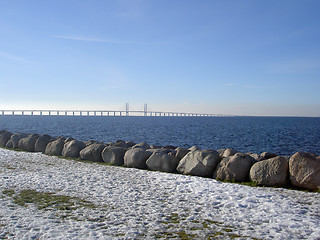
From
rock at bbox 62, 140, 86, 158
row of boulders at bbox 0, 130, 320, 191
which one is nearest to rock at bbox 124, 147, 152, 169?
row of boulders at bbox 0, 130, 320, 191

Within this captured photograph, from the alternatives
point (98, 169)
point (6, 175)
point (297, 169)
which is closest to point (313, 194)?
point (297, 169)

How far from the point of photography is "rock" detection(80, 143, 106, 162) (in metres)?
12.5

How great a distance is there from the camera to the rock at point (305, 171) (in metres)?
8.18

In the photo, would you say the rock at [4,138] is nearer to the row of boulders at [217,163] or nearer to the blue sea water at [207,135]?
the row of boulders at [217,163]

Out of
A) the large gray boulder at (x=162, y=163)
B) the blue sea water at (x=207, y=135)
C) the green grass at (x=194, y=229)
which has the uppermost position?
the large gray boulder at (x=162, y=163)

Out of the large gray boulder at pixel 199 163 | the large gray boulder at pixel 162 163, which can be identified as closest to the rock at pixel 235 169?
the large gray boulder at pixel 199 163

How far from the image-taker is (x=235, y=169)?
30.4ft

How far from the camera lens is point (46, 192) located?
7680 millimetres

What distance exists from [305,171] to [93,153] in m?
7.99

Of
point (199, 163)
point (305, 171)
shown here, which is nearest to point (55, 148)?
point (199, 163)

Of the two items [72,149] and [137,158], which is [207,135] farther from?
[137,158]

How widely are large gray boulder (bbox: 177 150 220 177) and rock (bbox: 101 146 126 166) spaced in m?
2.66

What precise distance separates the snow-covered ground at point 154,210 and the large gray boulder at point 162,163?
859mm

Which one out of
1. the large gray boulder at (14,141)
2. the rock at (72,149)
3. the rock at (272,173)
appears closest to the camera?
the rock at (272,173)
